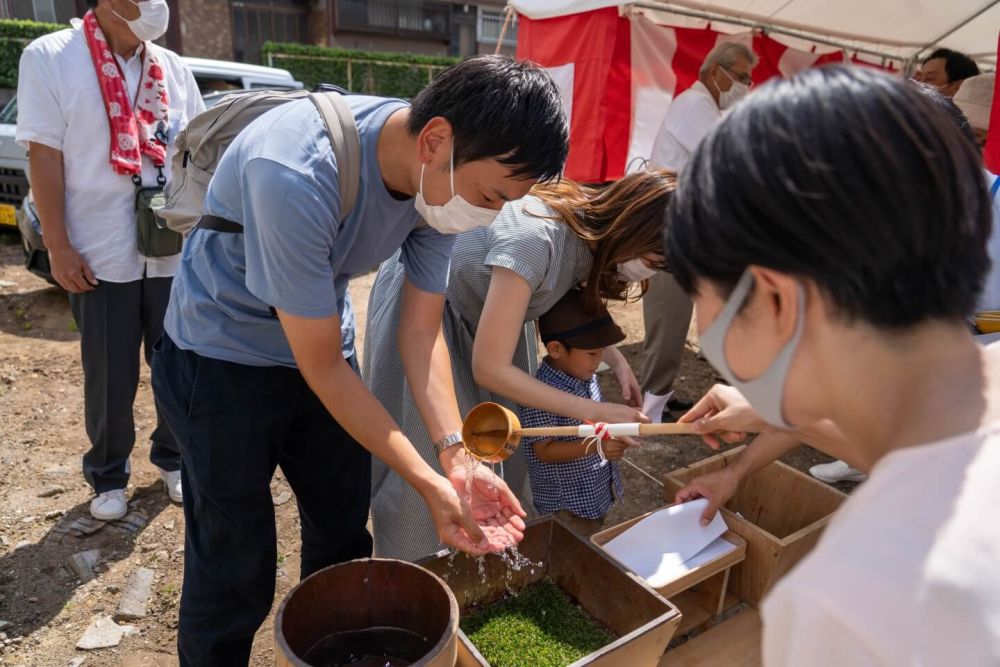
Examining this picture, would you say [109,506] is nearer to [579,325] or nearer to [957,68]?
[579,325]

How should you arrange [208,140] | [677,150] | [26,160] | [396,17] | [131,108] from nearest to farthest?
[208,140] < [131,108] < [677,150] < [26,160] < [396,17]

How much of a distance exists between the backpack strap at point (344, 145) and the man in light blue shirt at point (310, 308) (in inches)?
0.8

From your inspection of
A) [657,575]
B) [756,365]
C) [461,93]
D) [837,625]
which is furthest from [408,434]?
[837,625]

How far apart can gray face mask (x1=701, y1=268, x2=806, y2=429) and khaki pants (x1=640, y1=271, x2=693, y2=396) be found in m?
3.03

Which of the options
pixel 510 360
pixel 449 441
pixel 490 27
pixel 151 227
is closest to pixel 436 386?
pixel 449 441

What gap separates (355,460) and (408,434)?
263 mm

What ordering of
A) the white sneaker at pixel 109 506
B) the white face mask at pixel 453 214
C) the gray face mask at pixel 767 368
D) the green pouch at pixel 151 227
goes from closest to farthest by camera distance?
the gray face mask at pixel 767 368, the white face mask at pixel 453 214, the green pouch at pixel 151 227, the white sneaker at pixel 109 506

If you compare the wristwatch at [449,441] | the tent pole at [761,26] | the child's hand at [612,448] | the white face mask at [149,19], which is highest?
the tent pole at [761,26]

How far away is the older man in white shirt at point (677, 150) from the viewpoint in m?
3.89

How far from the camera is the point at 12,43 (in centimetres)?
1166

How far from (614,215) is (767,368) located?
50.6 inches

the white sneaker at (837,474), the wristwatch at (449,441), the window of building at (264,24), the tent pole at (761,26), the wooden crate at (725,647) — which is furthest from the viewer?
the window of building at (264,24)

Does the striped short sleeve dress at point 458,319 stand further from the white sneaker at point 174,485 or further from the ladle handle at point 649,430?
the white sneaker at point 174,485

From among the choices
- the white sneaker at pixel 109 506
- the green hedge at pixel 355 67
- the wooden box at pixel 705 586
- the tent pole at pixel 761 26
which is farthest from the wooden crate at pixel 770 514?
the green hedge at pixel 355 67
